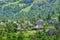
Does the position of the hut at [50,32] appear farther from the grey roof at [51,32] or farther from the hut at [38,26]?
the hut at [38,26]

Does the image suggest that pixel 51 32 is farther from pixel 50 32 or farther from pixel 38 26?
pixel 38 26

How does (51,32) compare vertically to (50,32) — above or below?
below

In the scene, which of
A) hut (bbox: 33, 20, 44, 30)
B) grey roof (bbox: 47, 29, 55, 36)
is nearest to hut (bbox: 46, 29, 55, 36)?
grey roof (bbox: 47, 29, 55, 36)

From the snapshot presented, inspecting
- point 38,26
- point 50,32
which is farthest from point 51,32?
point 38,26

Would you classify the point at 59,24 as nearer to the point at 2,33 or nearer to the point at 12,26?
the point at 12,26

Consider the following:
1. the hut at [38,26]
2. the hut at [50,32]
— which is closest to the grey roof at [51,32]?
the hut at [50,32]

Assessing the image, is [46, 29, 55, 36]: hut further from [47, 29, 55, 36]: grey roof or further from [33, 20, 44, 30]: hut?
[33, 20, 44, 30]: hut

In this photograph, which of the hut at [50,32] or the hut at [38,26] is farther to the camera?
the hut at [38,26]

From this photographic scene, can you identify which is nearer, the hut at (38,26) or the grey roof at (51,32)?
the grey roof at (51,32)

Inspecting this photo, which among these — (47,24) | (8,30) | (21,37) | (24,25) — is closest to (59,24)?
(47,24)

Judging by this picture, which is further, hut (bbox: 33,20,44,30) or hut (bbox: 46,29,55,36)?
hut (bbox: 33,20,44,30)

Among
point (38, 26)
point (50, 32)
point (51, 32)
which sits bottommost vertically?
point (38, 26)
